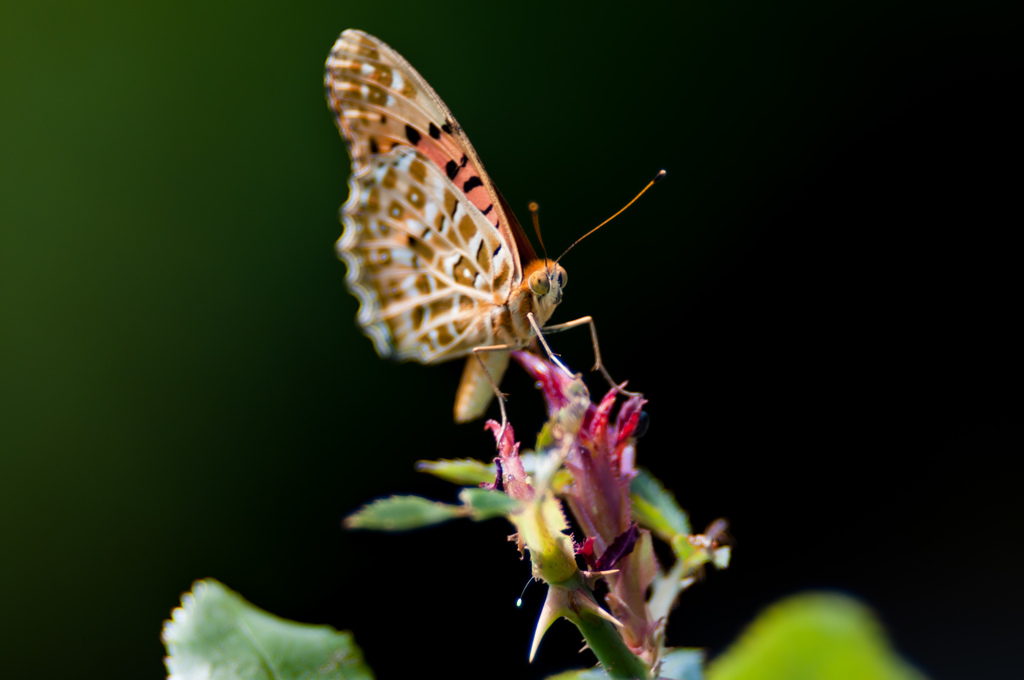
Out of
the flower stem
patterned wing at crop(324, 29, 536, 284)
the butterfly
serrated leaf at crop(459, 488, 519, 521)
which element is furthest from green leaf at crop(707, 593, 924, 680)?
patterned wing at crop(324, 29, 536, 284)

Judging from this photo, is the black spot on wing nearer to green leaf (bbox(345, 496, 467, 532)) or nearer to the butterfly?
the butterfly

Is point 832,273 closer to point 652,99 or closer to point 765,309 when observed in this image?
point 765,309

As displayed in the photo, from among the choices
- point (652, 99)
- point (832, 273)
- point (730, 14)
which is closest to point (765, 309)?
point (832, 273)

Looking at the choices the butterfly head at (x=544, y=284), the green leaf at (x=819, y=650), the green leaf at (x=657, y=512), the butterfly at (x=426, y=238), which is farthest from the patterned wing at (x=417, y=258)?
the green leaf at (x=819, y=650)

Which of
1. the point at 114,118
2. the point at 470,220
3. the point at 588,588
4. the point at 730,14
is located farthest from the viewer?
the point at 730,14

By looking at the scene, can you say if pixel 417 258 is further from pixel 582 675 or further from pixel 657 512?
pixel 582 675

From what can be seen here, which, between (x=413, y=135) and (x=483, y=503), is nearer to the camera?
(x=483, y=503)

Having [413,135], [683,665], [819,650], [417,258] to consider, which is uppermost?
[413,135]

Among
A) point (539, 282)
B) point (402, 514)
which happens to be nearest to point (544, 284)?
point (539, 282)
